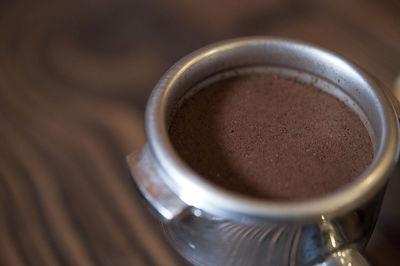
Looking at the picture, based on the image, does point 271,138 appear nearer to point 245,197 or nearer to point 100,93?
A: point 245,197

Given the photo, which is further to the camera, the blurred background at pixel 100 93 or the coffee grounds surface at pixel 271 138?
the blurred background at pixel 100 93

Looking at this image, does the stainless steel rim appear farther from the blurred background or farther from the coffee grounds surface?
the blurred background

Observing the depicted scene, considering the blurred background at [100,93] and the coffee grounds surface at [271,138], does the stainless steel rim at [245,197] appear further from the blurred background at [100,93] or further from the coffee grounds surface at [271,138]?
the blurred background at [100,93]

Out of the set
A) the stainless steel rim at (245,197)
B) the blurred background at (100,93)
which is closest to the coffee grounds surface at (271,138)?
the stainless steel rim at (245,197)

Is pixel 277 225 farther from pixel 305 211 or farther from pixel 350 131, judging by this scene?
pixel 350 131

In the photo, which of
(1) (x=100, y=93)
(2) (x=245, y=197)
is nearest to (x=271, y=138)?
(2) (x=245, y=197)
